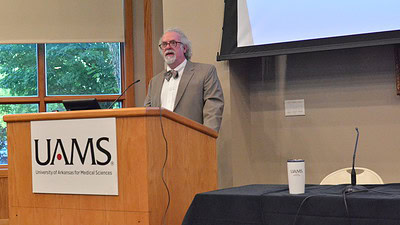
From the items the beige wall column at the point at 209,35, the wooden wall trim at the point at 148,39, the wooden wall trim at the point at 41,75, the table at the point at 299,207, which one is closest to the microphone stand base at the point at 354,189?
the table at the point at 299,207

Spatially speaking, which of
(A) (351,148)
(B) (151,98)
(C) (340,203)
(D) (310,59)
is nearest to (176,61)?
(B) (151,98)

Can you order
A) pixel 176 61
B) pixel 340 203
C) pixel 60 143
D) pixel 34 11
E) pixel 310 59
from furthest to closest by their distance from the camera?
1. pixel 34 11
2. pixel 310 59
3. pixel 176 61
4. pixel 60 143
5. pixel 340 203

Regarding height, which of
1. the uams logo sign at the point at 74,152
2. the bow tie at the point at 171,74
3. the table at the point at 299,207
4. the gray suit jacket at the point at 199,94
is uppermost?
the bow tie at the point at 171,74

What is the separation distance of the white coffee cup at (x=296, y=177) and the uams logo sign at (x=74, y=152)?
793 mm

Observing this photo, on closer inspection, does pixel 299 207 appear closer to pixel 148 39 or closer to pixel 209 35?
pixel 209 35

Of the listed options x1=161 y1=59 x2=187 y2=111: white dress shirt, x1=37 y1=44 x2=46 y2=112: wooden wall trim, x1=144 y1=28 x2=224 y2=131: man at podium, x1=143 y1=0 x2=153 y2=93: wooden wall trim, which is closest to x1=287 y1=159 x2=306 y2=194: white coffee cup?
x1=144 y1=28 x2=224 y2=131: man at podium

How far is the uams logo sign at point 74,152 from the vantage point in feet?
7.95

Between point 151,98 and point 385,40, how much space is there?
166 cm

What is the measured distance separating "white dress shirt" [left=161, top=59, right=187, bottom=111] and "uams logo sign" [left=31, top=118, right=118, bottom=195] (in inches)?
58.6

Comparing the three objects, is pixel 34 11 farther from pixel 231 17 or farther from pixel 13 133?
pixel 13 133

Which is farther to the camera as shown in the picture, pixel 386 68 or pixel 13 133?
pixel 386 68

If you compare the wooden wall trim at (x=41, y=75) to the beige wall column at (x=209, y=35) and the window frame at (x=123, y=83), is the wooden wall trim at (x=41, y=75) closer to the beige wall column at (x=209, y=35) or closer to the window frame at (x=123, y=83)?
the window frame at (x=123, y=83)

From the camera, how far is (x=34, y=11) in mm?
5762

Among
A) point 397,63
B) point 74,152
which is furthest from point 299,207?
point 397,63
